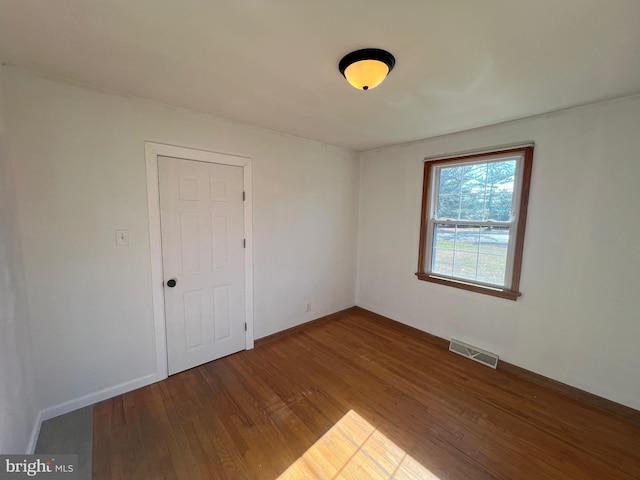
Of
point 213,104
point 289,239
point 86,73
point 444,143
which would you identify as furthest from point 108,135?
point 444,143

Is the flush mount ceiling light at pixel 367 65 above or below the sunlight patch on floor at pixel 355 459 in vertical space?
above

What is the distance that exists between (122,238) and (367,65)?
2153 mm

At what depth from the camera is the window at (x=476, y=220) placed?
2.46 meters

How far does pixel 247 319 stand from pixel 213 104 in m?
2.12

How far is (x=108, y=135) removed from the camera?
1.93 m

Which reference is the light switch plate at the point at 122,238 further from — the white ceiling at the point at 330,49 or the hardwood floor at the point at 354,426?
the hardwood floor at the point at 354,426

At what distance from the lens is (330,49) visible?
4.53ft

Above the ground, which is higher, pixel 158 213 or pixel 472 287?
pixel 158 213

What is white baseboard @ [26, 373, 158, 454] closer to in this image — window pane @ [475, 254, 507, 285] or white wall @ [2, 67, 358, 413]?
white wall @ [2, 67, 358, 413]

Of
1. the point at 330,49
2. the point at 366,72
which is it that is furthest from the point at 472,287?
the point at 330,49

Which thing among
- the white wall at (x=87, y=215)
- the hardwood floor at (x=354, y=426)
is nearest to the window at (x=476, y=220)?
the hardwood floor at (x=354, y=426)

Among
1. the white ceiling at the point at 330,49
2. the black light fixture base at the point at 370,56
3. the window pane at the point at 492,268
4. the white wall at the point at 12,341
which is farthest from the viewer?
the window pane at the point at 492,268

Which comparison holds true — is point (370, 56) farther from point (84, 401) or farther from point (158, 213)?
point (84, 401)

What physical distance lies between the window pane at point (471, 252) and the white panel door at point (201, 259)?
2.30 metres
